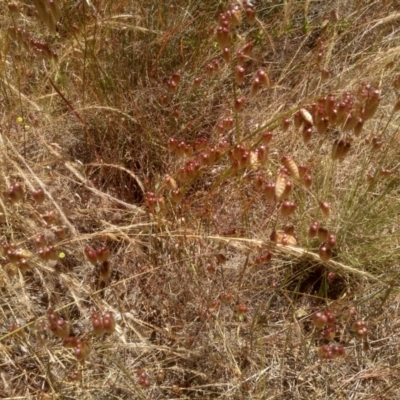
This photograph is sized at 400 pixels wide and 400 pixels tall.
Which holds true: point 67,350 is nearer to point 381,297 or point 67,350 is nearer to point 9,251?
point 9,251

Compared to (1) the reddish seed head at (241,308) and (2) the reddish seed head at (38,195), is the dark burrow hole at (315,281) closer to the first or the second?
(1) the reddish seed head at (241,308)

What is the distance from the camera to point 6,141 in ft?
4.51

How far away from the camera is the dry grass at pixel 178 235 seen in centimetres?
111

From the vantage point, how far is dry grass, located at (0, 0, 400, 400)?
111cm

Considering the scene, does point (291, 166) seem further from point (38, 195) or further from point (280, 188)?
point (38, 195)

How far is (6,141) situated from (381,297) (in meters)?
1.00

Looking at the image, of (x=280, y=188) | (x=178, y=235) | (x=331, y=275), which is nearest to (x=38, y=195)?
(x=178, y=235)

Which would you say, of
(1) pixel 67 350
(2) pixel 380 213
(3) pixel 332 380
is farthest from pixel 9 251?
(2) pixel 380 213

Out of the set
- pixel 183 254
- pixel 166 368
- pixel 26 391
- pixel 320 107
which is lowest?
pixel 26 391

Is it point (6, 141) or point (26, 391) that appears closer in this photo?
point (26, 391)

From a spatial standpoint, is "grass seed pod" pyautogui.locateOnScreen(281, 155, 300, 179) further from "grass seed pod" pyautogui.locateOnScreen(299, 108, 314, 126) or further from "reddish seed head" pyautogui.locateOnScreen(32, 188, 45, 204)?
"reddish seed head" pyautogui.locateOnScreen(32, 188, 45, 204)

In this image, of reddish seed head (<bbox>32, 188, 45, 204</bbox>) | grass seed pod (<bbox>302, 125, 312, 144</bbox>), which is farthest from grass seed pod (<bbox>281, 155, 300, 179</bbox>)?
reddish seed head (<bbox>32, 188, 45, 204</bbox>)

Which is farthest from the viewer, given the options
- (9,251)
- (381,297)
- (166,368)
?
(381,297)

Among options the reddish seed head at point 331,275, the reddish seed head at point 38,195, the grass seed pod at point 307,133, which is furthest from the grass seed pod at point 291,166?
the reddish seed head at point 38,195
